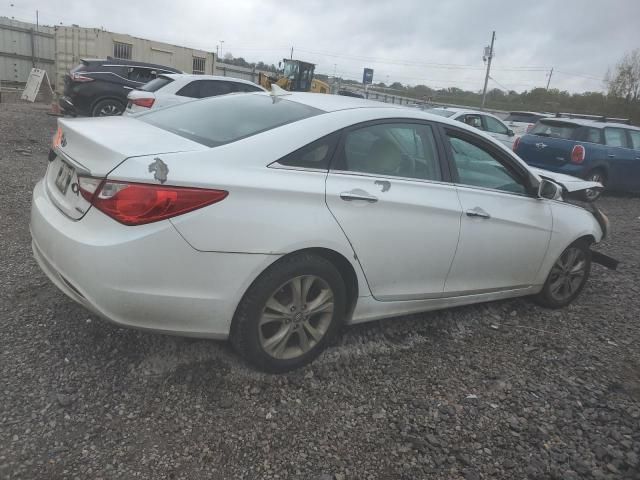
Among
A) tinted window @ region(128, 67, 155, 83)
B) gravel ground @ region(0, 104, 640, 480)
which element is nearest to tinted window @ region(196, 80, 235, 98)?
tinted window @ region(128, 67, 155, 83)

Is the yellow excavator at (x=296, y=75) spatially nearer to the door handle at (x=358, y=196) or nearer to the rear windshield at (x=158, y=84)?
the rear windshield at (x=158, y=84)

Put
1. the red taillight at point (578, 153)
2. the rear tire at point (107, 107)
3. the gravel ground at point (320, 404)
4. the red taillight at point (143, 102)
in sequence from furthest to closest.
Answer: the rear tire at point (107, 107), the red taillight at point (578, 153), the red taillight at point (143, 102), the gravel ground at point (320, 404)

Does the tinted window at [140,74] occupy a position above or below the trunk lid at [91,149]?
above

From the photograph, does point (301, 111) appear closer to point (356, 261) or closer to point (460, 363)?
point (356, 261)

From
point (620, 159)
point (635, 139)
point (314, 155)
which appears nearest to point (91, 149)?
point (314, 155)

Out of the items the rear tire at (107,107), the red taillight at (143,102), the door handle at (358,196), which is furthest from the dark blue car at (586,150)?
the rear tire at (107,107)

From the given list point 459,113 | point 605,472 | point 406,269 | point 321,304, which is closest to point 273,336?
point 321,304

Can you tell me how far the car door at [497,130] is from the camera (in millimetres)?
12266

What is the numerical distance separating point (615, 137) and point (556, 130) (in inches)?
51.2

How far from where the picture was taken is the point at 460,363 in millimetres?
3152

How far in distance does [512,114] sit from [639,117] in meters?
21.8

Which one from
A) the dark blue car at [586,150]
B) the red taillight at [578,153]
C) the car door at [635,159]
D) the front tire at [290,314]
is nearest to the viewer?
the front tire at [290,314]

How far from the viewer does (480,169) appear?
3.51 metres

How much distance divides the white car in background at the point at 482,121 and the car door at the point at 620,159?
2.16 metres
